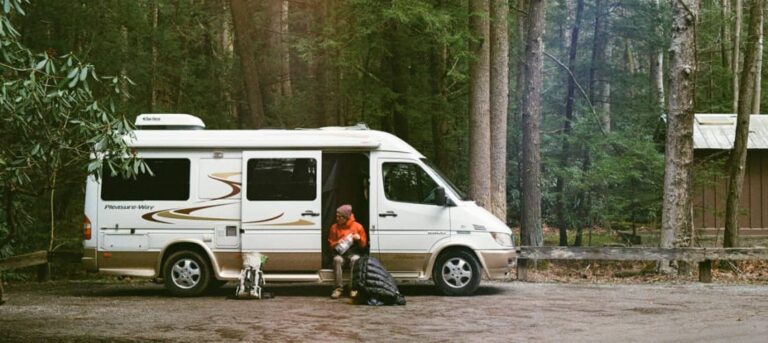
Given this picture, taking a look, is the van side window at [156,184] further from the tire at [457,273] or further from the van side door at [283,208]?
the tire at [457,273]

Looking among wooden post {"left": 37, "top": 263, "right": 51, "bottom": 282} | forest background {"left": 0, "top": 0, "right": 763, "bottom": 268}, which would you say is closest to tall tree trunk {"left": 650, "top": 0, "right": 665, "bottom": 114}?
forest background {"left": 0, "top": 0, "right": 763, "bottom": 268}

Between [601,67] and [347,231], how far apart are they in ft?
87.1

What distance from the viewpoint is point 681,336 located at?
31.5 feet

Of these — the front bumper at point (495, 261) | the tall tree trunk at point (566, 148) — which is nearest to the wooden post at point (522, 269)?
the front bumper at point (495, 261)

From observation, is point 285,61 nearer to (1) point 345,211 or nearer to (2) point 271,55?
(2) point 271,55

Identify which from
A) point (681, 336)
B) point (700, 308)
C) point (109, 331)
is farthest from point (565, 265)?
point (109, 331)

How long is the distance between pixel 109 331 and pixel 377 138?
17.7 ft

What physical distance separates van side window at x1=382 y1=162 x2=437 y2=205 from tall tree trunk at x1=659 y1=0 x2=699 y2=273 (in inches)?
239

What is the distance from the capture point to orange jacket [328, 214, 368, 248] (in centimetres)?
1320

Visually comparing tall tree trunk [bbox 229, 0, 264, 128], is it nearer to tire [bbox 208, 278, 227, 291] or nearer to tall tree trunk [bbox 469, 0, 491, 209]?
tall tree trunk [bbox 469, 0, 491, 209]

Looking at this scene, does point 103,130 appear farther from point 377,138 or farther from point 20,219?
point 20,219

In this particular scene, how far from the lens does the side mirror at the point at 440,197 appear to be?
1344 centimetres

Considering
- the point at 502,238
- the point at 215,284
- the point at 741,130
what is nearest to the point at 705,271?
the point at 741,130

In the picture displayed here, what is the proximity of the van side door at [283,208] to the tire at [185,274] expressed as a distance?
2.87 feet
